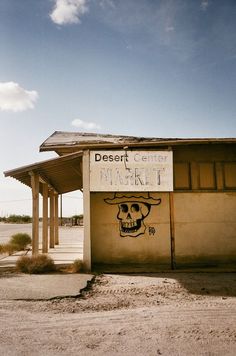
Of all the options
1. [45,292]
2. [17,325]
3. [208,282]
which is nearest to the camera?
[17,325]

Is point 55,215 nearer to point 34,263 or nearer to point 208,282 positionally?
point 34,263

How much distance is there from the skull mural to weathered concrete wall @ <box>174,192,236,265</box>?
3.06 ft

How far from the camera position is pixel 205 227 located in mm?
10383

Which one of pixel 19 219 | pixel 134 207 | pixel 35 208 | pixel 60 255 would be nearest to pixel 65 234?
pixel 60 255

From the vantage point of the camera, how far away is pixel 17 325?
4.87 meters

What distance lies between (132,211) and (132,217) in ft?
0.61

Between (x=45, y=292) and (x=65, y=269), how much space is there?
279cm

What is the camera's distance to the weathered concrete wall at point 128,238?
10.2 m

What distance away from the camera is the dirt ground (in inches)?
161

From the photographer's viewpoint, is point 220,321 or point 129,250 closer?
point 220,321

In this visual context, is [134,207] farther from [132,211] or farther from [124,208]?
[124,208]

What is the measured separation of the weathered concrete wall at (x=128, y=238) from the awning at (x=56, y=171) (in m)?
1.55

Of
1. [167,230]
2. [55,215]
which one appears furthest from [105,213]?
[55,215]

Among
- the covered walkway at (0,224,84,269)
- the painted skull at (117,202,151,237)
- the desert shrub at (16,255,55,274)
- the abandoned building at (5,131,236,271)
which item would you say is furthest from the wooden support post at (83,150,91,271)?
the covered walkway at (0,224,84,269)
